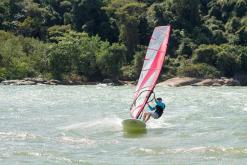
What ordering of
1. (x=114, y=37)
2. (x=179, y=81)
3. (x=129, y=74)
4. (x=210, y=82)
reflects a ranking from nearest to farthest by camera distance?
(x=179, y=81), (x=210, y=82), (x=129, y=74), (x=114, y=37)

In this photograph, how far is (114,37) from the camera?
7681 cm

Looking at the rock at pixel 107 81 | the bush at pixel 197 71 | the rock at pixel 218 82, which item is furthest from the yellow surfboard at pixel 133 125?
the bush at pixel 197 71

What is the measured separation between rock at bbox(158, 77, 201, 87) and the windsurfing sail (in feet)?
124

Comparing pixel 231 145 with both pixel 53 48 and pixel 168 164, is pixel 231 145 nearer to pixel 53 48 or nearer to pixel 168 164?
pixel 168 164

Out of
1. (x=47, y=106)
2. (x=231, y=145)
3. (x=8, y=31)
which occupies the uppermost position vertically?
(x=231, y=145)

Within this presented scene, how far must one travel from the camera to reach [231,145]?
14875 mm

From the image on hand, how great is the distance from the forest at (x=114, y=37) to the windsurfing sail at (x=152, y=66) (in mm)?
43575

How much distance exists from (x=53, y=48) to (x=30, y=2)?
867 inches

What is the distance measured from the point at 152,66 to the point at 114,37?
190 feet

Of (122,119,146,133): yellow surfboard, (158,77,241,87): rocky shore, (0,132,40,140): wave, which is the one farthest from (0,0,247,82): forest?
(0,132,40,140): wave

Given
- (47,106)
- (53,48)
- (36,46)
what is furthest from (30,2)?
(47,106)

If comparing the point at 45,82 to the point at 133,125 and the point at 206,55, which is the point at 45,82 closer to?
the point at 206,55

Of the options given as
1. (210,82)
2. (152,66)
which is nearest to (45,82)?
(210,82)

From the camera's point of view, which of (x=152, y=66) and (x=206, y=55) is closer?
(x=152, y=66)
